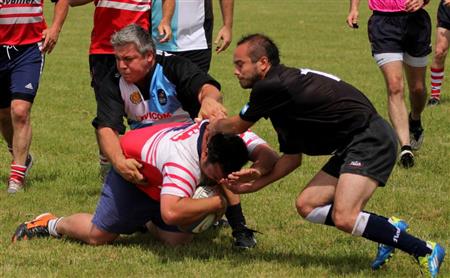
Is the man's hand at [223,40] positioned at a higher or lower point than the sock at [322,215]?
higher

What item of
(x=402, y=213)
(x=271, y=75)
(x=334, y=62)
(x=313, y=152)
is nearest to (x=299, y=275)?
(x=313, y=152)

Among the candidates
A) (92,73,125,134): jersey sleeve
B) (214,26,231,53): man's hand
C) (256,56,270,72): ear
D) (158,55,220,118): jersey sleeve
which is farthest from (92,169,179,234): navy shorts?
(214,26,231,53): man's hand

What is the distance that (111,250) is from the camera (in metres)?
6.66

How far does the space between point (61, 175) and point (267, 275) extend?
3742mm

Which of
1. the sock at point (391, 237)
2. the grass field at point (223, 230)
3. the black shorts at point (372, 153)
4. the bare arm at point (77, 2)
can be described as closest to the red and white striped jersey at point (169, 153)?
the grass field at point (223, 230)

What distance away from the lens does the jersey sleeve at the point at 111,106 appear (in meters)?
6.76

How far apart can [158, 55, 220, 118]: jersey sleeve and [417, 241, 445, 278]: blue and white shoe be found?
185 cm

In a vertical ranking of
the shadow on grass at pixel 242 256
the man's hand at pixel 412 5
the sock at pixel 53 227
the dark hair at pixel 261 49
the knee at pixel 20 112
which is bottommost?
the sock at pixel 53 227

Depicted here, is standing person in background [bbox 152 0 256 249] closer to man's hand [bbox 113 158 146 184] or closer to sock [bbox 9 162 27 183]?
sock [bbox 9 162 27 183]

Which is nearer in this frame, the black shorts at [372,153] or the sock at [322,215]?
the black shorts at [372,153]

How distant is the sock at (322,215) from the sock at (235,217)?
2.62 ft

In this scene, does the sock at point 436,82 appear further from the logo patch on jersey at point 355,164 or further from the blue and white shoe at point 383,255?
the logo patch on jersey at point 355,164

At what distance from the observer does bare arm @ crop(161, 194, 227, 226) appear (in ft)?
19.8

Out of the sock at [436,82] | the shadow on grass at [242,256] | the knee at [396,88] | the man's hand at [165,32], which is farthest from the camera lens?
the sock at [436,82]
